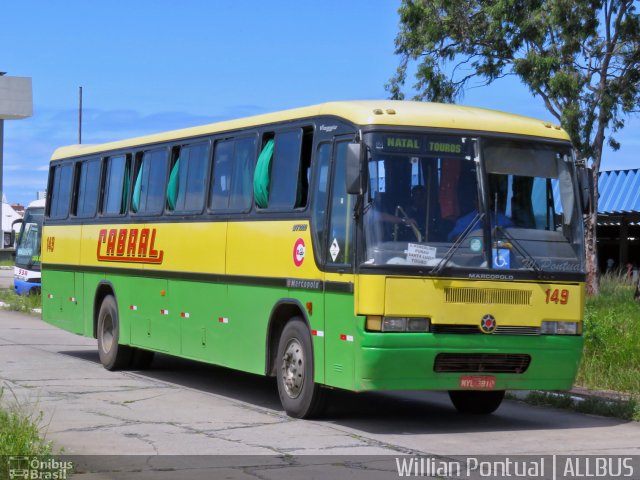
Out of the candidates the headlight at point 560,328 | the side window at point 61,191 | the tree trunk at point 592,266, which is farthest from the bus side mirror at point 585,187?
the tree trunk at point 592,266

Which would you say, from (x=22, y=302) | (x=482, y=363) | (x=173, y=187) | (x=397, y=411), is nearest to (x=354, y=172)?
(x=482, y=363)

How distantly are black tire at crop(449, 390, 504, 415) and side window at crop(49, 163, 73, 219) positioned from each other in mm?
8846

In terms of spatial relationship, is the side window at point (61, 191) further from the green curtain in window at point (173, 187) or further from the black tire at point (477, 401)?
the black tire at point (477, 401)

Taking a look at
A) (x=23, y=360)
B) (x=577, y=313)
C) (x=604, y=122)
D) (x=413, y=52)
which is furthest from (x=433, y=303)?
(x=413, y=52)

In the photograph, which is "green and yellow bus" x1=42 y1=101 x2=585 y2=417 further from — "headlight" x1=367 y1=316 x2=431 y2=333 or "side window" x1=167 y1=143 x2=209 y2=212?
"side window" x1=167 y1=143 x2=209 y2=212

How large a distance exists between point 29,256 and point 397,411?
2462cm

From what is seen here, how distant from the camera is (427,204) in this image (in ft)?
37.6

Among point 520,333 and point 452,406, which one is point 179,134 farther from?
point 520,333

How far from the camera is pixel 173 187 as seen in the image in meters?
16.0

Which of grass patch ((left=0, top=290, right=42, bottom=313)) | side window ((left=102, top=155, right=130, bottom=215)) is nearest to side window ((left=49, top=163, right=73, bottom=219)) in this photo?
side window ((left=102, top=155, right=130, bottom=215))

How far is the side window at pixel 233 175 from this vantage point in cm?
1394

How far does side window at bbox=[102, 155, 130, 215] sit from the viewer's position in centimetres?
1773

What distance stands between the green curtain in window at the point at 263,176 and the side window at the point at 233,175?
23 centimetres

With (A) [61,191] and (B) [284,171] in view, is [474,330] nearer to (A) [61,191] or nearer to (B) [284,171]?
(B) [284,171]
